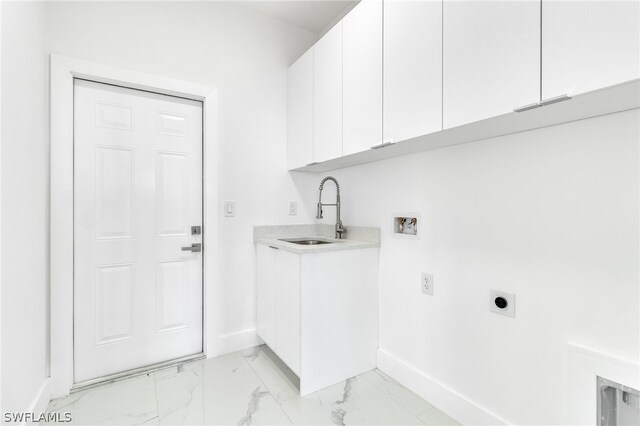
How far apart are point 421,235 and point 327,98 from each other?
1091 millimetres

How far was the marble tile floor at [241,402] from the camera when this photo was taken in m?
1.50

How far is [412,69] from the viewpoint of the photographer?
1.38 meters

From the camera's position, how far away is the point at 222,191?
7.22ft

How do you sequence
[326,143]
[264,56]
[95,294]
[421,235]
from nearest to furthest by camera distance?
1. [421,235]
2. [95,294]
3. [326,143]
4. [264,56]

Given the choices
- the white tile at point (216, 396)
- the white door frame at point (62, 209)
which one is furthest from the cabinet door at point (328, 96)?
the white tile at point (216, 396)

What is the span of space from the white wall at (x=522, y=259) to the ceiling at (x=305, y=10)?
1.43m

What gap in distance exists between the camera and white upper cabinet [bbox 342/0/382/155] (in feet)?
5.20

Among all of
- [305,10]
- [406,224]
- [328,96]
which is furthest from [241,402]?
[305,10]

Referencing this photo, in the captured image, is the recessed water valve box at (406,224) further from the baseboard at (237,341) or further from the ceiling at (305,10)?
the ceiling at (305,10)

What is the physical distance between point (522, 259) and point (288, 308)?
127cm

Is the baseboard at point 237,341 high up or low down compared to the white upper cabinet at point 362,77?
down

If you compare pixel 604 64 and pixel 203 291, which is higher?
pixel 604 64

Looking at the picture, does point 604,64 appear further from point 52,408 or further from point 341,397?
point 52,408

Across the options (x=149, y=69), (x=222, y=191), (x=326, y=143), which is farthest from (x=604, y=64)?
(x=149, y=69)
